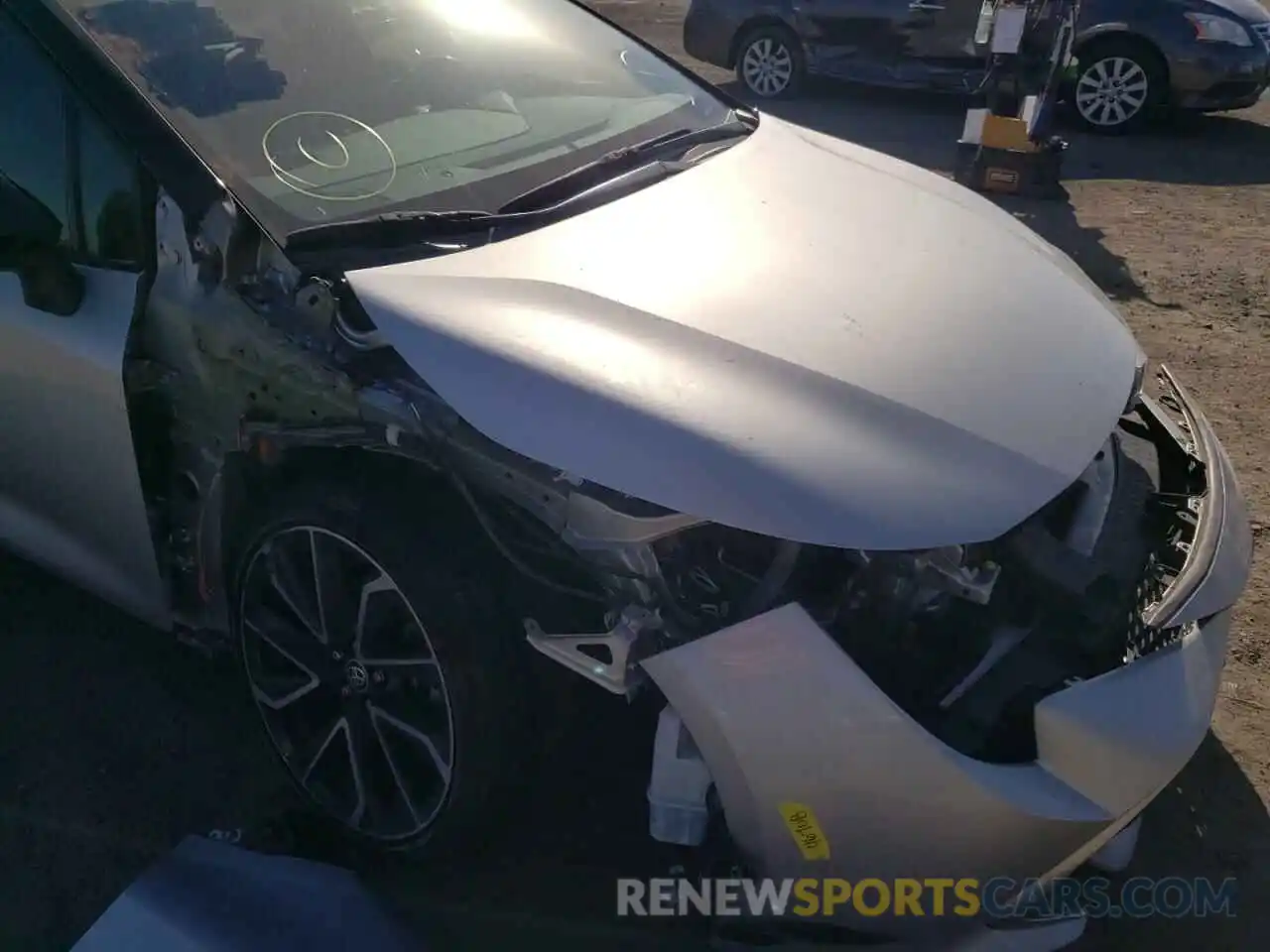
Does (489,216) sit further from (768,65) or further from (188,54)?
(768,65)

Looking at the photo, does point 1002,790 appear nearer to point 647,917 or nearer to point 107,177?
point 647,917

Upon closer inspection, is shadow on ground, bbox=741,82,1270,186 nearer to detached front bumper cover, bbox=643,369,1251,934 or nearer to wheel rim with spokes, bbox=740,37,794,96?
wheel rim with spokes, bbox=740,37,794,96

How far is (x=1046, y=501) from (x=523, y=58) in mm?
1836

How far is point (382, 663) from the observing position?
232cm

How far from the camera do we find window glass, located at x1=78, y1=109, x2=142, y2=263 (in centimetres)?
242

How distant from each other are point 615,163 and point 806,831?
1.58 meters

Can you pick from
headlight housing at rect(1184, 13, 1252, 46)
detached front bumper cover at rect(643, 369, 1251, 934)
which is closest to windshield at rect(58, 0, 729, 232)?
detached front bumper cover at rect(643, 369, 1251, 934)

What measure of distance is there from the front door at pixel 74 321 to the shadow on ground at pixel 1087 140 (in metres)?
5.94

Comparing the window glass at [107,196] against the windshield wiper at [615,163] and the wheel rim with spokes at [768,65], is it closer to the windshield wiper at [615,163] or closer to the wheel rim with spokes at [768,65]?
the windshield wiper at [615,163]

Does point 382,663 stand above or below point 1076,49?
below

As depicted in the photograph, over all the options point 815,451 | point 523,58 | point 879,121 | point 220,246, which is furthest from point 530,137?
point 879,121

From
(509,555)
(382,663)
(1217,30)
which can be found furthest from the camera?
(1217,30)

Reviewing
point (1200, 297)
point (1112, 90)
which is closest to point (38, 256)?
point (1200, 297)

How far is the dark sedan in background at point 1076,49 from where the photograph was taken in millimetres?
8422
